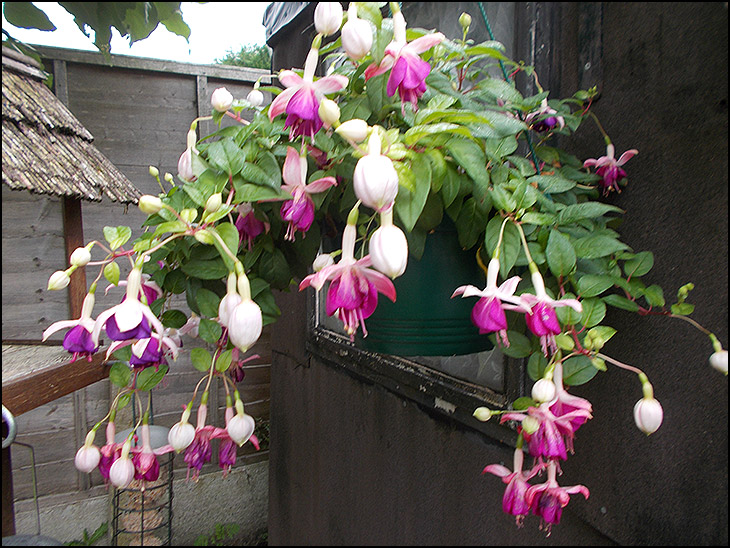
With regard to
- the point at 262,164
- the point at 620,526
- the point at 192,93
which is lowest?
the point at 620,526

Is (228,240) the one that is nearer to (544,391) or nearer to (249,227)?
(249,227)

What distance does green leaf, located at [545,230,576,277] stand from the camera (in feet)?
1.22

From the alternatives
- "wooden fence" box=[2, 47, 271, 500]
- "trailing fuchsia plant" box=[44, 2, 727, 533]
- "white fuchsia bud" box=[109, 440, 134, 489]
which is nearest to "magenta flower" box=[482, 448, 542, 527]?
"trailing fuchsia plant" box=[44, 2, 727, 533]

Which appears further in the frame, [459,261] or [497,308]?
[459,261]

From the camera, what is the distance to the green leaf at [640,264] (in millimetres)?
428

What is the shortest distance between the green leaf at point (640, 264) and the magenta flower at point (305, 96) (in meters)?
0.31

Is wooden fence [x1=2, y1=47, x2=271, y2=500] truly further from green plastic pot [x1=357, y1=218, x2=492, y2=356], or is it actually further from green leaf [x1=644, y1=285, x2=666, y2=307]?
green leaf [x1=644, y1=285, x2=666, y2=307]

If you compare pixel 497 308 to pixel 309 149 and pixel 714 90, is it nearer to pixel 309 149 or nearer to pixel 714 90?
pixel 309 149

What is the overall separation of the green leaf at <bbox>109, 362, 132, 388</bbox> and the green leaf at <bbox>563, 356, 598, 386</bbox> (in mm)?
392

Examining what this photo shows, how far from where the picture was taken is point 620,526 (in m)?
0.54

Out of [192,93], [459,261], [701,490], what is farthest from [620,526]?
[192,93]

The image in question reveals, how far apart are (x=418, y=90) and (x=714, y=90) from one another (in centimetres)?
30

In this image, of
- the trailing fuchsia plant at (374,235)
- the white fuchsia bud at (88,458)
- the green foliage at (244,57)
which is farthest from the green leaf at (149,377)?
the green foliage at (244,57)

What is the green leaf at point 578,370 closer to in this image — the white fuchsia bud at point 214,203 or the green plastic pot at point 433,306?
the green plastic pot at point 433,306
